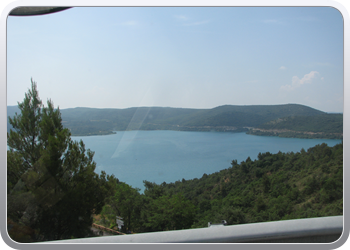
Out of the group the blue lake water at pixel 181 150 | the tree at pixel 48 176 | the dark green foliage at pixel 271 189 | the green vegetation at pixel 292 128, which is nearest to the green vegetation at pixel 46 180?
the tree at pixel 48 176

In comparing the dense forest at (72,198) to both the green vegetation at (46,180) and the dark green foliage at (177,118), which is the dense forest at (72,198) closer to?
the green vegetation at (46,180)

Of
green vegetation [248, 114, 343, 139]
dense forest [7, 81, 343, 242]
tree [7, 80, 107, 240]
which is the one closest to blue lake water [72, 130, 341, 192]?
green vegetation [248, 114, 343, 139]

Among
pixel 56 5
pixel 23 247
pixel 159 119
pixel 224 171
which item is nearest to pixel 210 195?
pixel 224 171

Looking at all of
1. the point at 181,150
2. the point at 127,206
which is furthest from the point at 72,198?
the point at 181,150

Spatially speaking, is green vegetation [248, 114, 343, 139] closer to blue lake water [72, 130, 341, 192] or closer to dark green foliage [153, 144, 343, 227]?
blue lake water [72, 130, 341, 192]

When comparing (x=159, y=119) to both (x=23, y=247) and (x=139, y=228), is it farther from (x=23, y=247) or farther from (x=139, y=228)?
(x=23, y=247)
